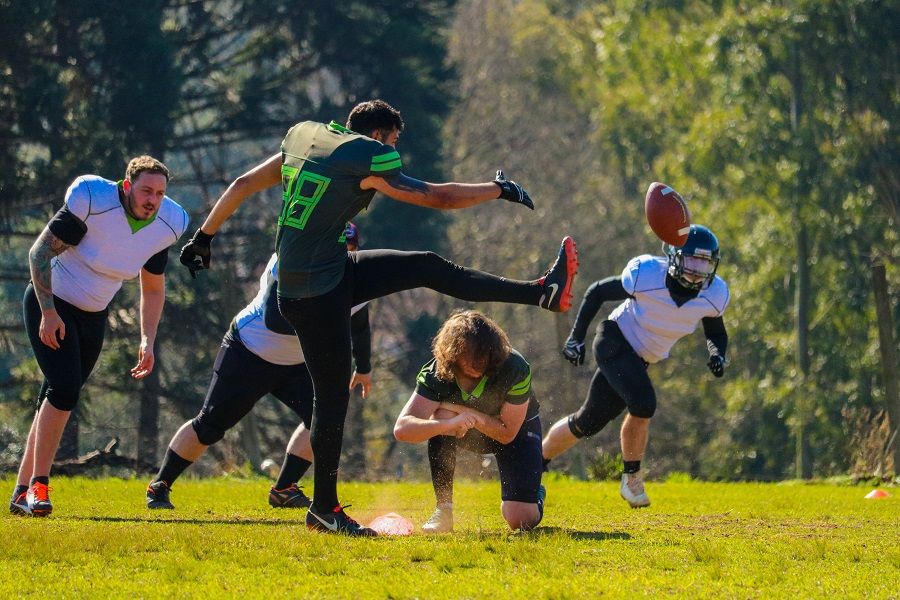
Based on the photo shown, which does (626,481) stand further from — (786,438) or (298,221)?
(786,438)

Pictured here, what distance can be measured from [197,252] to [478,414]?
177 cm

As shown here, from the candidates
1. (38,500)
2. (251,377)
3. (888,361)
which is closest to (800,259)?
(888,361)

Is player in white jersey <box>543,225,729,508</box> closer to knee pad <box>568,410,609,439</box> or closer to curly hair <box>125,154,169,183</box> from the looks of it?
knee pad <box>568,410,609,439</box>

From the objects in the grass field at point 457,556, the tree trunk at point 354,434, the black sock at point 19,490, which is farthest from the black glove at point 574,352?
the tree trunk at point 354,434

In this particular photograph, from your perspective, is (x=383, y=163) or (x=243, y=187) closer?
(x=383, y=163)

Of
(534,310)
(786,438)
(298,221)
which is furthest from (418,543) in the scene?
(534,310)

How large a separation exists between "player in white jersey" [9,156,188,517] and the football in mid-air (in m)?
3.32

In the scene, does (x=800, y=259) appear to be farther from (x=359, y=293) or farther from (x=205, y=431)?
(x=359, y=293)

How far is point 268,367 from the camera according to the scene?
9.89 metres

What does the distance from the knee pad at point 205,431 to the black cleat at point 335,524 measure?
70.3 inches

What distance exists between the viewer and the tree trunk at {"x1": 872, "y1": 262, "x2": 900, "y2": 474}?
15.3 meters

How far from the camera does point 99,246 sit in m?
9.23

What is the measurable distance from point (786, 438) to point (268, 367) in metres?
28.4

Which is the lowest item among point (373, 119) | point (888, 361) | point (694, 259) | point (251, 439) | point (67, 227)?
point (251, 439)
